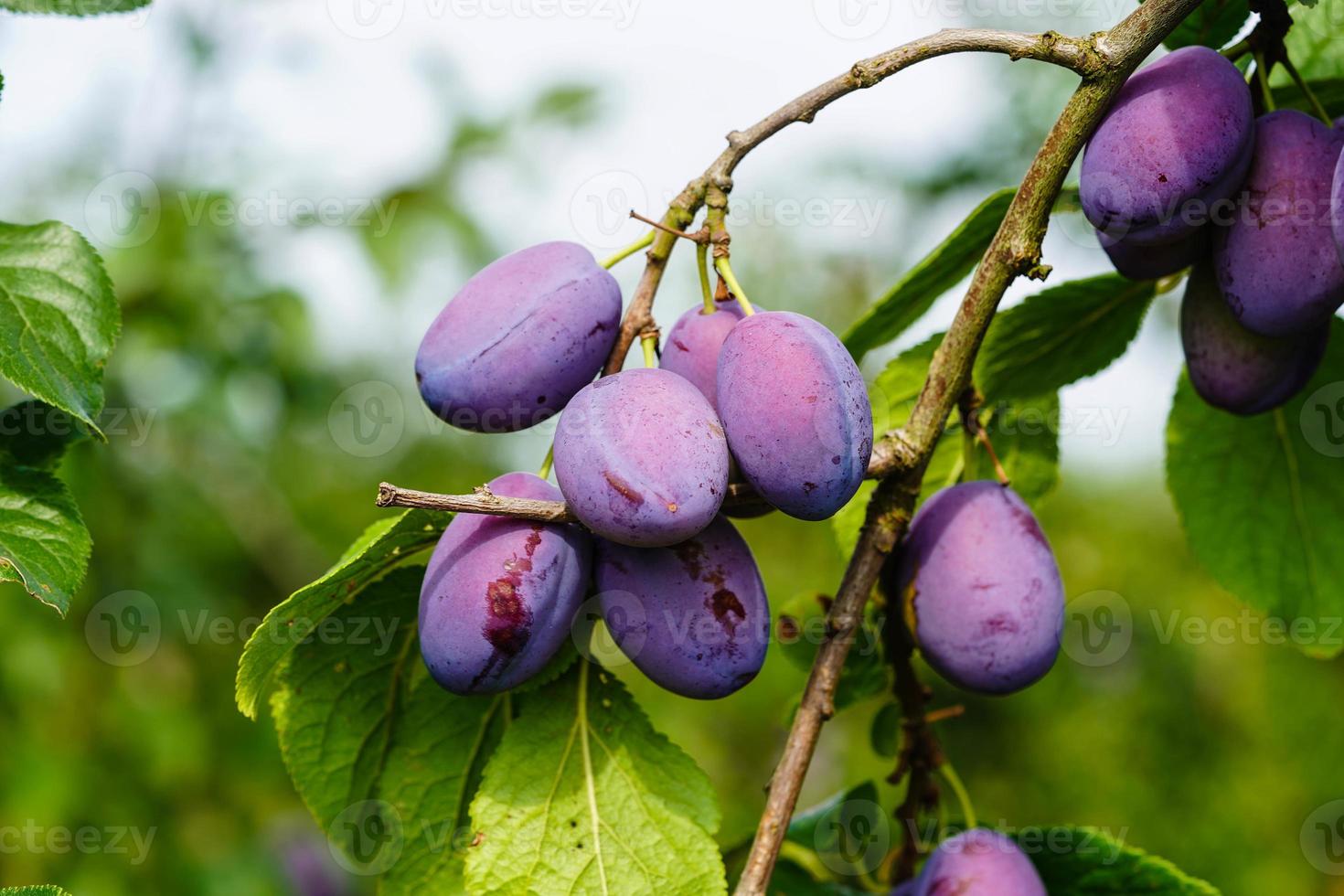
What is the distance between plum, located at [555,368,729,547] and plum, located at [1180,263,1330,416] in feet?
1.99

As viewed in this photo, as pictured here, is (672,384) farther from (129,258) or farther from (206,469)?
(206,469)

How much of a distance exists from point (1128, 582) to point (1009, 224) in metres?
4.66

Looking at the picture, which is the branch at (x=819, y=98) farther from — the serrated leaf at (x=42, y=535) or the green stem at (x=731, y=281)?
the serrated leaf at (x=42, y=535)

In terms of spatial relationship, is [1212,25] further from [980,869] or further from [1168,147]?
[980,869]

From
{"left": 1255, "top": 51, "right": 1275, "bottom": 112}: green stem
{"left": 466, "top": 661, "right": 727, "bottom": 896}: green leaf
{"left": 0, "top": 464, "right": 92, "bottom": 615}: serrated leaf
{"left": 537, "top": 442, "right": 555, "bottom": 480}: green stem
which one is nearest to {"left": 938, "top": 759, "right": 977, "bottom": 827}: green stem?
{"left": 466, "top": 661, "right": 727, "bottom": 896}: green leaf

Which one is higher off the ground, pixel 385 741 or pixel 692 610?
pixel 692 610

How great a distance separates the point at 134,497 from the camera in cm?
314

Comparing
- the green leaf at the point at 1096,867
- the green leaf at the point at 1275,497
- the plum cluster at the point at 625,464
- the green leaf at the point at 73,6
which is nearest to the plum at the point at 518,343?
the plum cluster at the point at 625,464

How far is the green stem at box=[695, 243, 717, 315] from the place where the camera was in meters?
1.07

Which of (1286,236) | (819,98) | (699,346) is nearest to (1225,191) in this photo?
(1286,236)

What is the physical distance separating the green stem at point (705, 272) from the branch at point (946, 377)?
0.22m

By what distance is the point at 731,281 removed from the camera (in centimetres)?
111

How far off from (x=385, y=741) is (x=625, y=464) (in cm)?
49

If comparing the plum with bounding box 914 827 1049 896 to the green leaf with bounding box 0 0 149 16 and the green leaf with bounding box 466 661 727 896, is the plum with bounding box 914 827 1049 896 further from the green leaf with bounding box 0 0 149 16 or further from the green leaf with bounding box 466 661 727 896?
the green leaf with bounding box 0 0 149 16
